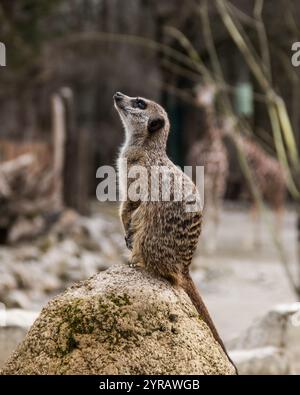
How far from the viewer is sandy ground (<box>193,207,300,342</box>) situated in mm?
5932

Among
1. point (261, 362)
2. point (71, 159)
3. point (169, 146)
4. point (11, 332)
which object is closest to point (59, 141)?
point (71, 159)

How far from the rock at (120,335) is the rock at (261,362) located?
1.22 m

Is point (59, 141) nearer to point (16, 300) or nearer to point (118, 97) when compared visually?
point (16, 300)

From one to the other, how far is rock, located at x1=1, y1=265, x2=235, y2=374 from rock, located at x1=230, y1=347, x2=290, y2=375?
1222 mm

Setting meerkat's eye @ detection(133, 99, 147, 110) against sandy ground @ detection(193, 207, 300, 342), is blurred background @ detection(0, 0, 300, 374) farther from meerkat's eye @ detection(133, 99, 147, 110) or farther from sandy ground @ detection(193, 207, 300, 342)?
meerkat's eye @ detection(133, 99, 147, 110)

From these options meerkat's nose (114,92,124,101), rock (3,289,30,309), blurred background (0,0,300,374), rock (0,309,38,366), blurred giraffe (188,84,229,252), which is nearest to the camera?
meerkat's nose (114,92,124,101)

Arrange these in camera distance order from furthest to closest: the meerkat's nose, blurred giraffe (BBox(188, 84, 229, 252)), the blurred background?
blurred giraffe (BBox(188, 84, 229, 252))
the blurred background
the meerkat's nose

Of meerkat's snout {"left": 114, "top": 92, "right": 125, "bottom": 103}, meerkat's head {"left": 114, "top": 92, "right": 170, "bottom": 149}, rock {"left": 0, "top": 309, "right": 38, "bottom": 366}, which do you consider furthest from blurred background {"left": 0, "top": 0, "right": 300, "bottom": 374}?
meerkat's snout {"left": 114, "top": 92, "right": 125, "bottom": 103}

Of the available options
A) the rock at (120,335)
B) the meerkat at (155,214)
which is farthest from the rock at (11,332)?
the meerkat at (155,214)

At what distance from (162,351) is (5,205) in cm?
554

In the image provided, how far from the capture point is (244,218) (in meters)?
12.7

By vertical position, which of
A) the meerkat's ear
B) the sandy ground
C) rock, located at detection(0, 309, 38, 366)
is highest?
the meerkat's ear

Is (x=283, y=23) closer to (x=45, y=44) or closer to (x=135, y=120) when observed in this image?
(x=45, y=44)

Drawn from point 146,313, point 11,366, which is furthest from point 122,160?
point 11,366
